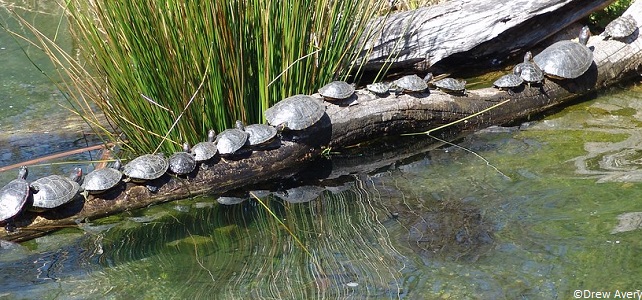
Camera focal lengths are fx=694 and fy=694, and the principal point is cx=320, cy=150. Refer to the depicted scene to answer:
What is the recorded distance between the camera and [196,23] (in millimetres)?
4414

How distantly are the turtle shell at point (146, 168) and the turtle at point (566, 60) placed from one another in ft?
10.8

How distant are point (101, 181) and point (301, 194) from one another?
135cm

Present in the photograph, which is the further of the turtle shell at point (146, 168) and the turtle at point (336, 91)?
the turtle at point (336, 91)

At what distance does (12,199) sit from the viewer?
4.18 meters

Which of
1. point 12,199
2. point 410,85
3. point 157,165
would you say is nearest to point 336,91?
point 410,85

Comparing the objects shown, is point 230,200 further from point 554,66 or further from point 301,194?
point 554,66

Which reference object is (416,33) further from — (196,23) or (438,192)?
(196,23)

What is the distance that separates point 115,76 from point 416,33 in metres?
2.97

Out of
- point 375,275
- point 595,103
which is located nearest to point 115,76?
point 375,275

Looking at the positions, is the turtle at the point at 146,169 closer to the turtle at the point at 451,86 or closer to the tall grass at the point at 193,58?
the tall grass at the point at 193,58

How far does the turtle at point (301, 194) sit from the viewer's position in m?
4.82

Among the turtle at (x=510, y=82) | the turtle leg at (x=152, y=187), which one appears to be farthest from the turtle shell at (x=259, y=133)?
the turtle at (x=510, y=82)

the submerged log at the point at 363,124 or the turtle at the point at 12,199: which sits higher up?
the turtle at the point at 12,199

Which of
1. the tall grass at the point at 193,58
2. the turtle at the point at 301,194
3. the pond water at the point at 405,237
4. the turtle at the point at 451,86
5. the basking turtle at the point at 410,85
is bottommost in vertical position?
the turtle at the point at 301,194
